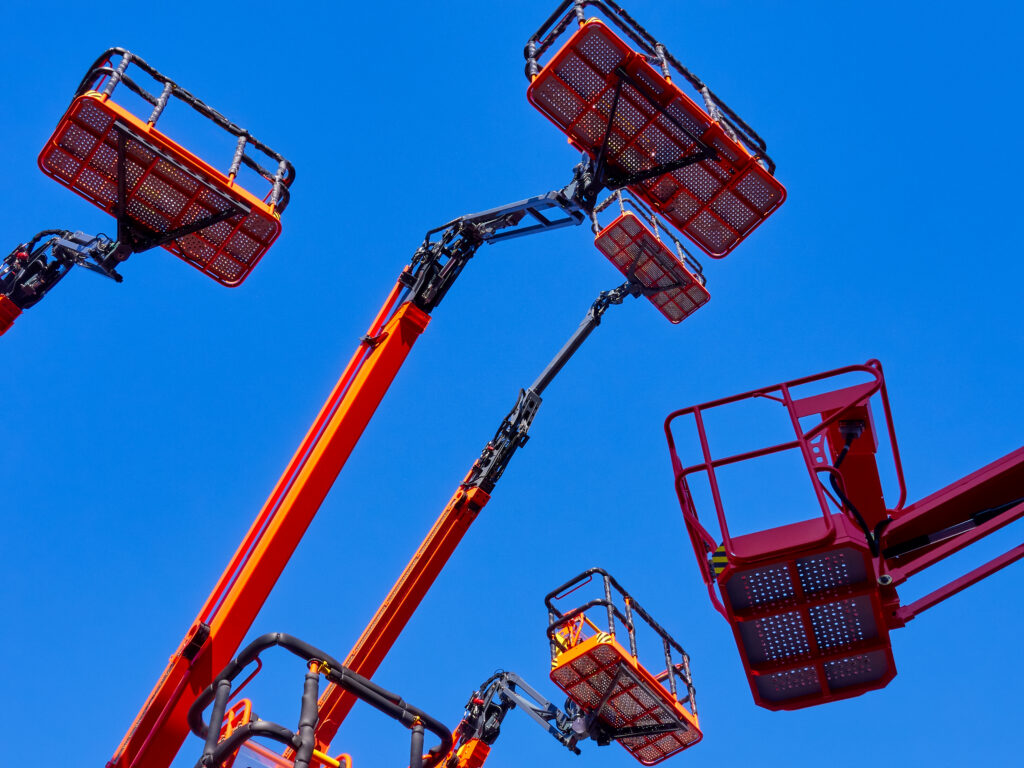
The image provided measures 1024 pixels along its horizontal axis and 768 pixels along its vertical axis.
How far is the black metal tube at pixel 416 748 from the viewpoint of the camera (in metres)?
5.60

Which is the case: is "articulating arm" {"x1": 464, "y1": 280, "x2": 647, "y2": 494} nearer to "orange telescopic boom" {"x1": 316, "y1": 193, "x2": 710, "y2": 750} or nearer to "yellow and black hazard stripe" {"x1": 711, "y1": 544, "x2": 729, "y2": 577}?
"orange telescopic boom" {"x1": 316, "y1": 193, "x2": 710, "y2": 750}

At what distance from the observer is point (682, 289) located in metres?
16.2

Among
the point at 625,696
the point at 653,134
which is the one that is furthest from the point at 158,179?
the point at 625,696

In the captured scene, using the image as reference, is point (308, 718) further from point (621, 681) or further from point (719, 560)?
point (621, 681)

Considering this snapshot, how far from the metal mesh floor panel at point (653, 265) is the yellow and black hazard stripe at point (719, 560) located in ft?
27.8

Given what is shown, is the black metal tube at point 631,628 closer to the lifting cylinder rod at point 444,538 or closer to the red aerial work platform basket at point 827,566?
the lifting cylinder rod at point 444,538

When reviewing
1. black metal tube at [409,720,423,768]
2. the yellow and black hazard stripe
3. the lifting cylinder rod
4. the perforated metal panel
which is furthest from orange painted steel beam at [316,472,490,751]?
black metal tube at [409,720,423,768]

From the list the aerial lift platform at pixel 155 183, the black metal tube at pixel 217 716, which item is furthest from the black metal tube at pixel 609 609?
the black metal tube at pixel 217 716

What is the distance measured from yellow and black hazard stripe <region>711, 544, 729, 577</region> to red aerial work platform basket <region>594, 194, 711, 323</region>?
27.8 feet

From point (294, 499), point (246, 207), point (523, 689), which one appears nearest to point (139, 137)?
point (246, 207)

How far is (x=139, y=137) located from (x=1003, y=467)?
865cm

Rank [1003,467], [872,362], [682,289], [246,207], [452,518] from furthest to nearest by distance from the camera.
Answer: [682,289], [452,518], [246,207], [872,362], [1003,467]

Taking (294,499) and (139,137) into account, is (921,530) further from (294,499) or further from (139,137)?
(139,137)

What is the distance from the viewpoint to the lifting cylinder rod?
13555 mm
